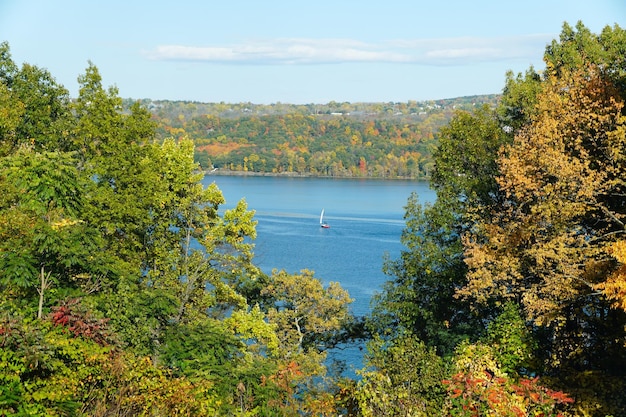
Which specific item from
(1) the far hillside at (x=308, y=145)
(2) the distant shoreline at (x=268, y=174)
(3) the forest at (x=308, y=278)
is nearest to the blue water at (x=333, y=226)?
(3) the forest at (x=308, y=278)

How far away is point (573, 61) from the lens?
22.8 meters

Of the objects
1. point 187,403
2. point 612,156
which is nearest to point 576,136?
point 612,156

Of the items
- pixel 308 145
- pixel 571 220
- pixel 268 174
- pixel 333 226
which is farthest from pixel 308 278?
pixel 308 145

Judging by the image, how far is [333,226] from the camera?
87562 mm

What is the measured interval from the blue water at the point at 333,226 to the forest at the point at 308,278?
4716 mm

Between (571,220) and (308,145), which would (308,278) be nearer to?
(571,220)

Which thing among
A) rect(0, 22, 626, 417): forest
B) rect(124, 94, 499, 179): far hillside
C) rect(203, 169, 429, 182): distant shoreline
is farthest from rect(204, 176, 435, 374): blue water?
rect(124, 94, 499, 179): far hillside

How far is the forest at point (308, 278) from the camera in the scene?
11.4m

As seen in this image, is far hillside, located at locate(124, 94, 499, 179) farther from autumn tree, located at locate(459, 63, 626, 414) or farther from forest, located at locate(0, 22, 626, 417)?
autumn tree, located at locate(459, 63, 626, 414)

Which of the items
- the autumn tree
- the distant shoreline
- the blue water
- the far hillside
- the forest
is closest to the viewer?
the forest

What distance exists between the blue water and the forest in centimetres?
472

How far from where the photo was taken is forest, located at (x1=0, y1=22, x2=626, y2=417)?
11383 mm

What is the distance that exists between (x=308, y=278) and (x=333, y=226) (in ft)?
183

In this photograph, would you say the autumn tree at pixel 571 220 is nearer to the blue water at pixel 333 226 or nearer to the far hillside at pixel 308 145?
the blue water at pixel 333 226
